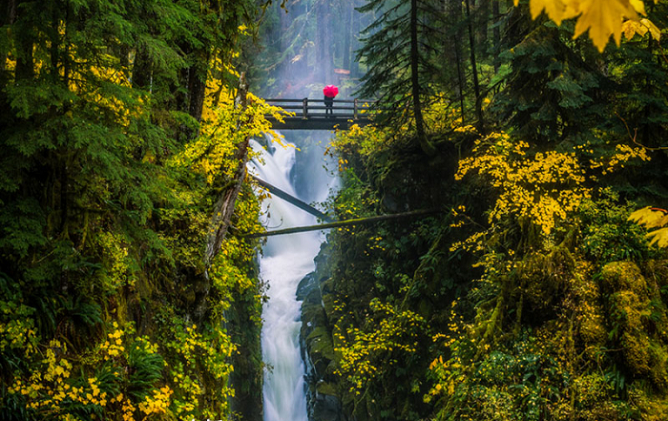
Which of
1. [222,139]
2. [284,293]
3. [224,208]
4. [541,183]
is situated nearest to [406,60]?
[541,183]

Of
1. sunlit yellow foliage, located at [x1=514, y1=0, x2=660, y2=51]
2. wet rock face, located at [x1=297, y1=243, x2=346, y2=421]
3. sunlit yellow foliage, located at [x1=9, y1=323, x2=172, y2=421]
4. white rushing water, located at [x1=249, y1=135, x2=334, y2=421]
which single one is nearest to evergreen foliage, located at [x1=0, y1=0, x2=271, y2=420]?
sunlit yellow foliage, located at [x1=9, y1=323, x2=172, y2=421]

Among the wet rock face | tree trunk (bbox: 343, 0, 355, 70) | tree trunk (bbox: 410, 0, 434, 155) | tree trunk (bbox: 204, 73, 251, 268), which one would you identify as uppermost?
tree trunk (bbox: 343, 0, 355, 70)

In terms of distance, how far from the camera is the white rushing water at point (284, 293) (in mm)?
17797

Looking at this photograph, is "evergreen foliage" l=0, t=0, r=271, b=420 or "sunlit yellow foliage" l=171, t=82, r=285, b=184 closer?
"evergreen foliage" l=0, t=0, r=271, b=420

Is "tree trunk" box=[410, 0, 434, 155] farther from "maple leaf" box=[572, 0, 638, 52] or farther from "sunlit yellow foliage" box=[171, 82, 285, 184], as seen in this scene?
"maple leaf" box=[572, 0, 638, 52]

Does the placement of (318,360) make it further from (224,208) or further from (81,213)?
(81,213)

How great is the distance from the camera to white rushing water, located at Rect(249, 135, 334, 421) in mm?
17797

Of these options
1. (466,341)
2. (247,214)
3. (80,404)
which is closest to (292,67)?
(247,214)

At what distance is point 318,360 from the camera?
1662cm

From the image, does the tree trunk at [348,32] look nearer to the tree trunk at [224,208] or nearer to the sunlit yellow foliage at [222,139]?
the tree trunk at [224,208]

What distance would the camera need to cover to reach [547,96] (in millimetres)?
8711

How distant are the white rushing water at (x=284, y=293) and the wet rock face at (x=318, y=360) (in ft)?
2.05

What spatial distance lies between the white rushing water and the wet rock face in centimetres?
62

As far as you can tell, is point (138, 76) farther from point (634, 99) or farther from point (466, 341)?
point (634, 99)
